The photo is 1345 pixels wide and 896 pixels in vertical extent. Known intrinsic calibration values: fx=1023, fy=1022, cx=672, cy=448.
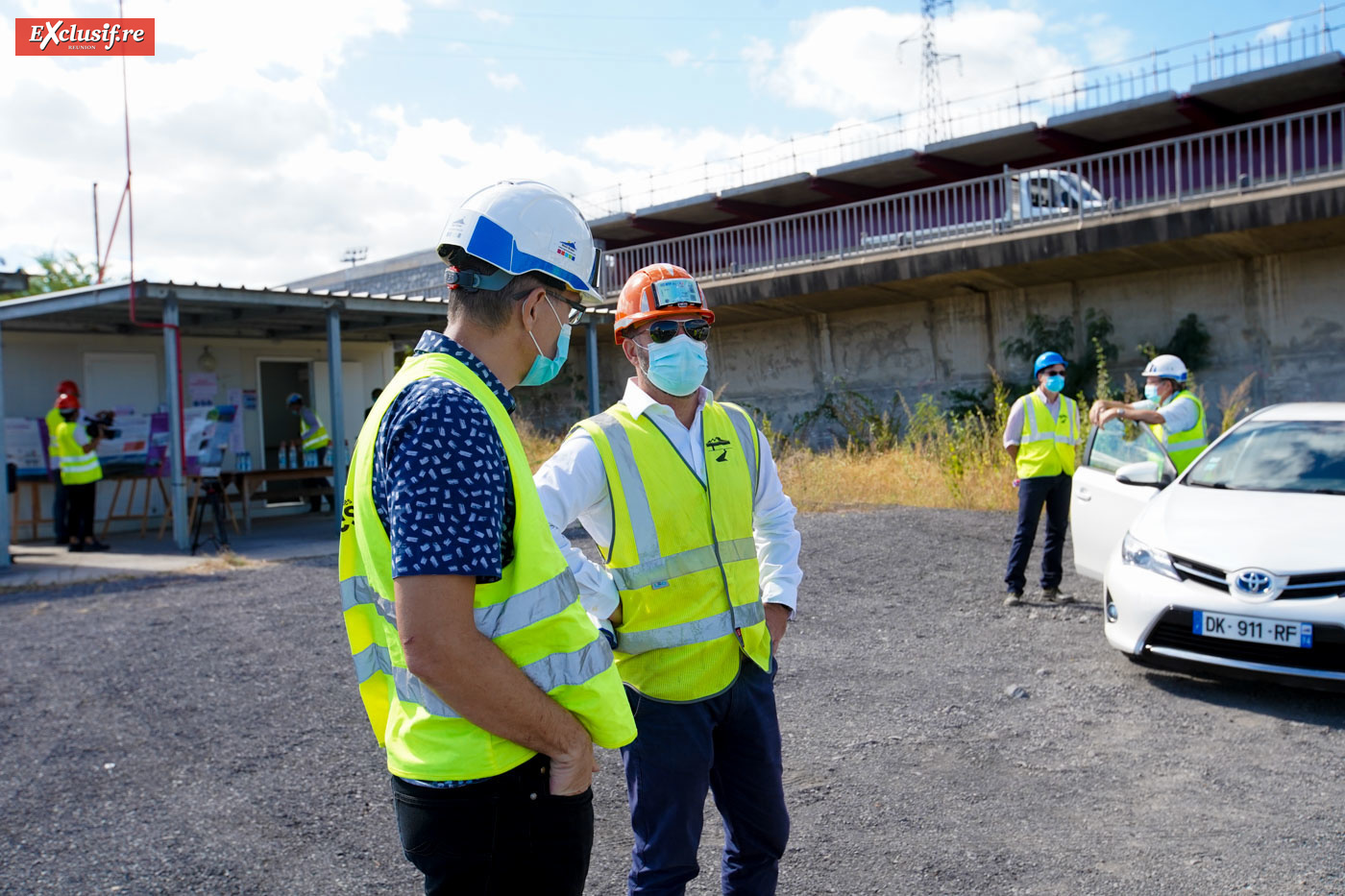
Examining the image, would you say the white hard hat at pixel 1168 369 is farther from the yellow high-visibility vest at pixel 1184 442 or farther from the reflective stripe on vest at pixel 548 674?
the reflective stripe on vest at pixel 548 674

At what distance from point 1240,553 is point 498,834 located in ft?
15.7

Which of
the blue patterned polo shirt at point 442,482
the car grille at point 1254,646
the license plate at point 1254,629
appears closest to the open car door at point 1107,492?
the car grille at point 1254,646

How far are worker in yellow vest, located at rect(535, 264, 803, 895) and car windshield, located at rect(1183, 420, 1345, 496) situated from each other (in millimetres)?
4621

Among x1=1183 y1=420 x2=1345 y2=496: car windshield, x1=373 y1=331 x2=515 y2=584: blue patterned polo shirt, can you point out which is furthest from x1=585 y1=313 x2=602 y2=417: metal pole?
x1=373 y1=331 x2=515 y2=584: blue patterned polo shirt

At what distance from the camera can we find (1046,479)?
7801 mm

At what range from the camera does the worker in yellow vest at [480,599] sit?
157 centimetres

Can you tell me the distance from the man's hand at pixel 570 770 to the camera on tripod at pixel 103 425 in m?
12.2

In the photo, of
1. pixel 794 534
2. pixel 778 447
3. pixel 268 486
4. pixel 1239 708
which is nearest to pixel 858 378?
pixel 778 447

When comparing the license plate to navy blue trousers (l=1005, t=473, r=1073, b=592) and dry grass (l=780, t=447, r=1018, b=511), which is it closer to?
navy blue trousers (l=1005, t=473, r=1073, b=592)

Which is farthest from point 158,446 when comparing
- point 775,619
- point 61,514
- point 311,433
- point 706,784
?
point 706,784

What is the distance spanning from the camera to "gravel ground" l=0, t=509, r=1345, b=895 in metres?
3.49

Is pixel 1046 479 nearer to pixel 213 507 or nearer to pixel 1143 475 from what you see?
pixel 1143 475

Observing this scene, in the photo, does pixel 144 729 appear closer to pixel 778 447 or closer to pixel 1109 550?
pixel 1109 550

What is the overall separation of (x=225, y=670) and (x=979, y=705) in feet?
14.5
